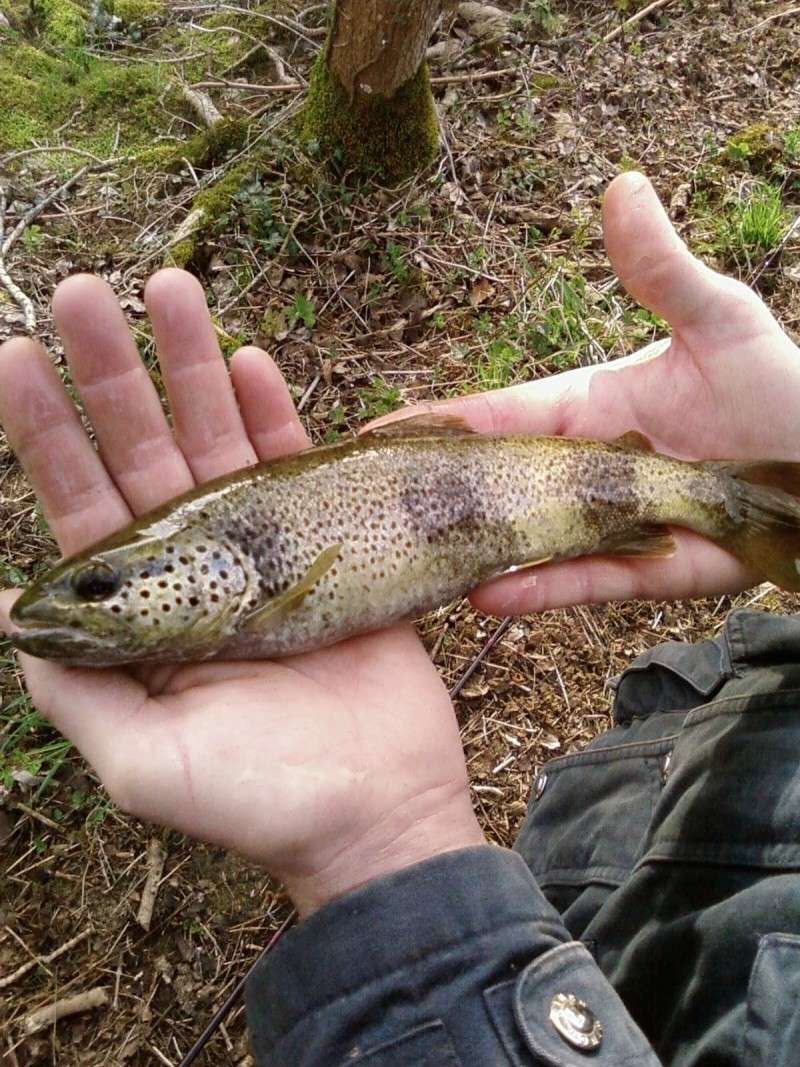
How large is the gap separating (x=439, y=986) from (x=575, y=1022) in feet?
1.28

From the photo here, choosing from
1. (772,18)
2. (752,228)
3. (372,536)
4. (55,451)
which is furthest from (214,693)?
(772,18)

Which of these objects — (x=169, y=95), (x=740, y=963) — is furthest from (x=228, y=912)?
(x=169, y=95)

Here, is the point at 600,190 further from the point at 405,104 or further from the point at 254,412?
the point at 254,412

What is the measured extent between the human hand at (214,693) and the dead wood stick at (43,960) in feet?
5.10

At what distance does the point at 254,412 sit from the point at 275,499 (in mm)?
568

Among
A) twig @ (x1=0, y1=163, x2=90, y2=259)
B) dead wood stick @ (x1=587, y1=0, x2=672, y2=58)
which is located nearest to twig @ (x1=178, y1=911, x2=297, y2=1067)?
twig @ (x1=0, y1=163, x2=90, y2=259)

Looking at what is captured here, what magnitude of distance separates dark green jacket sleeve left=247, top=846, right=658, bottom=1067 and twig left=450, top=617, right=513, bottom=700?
197 centimetres

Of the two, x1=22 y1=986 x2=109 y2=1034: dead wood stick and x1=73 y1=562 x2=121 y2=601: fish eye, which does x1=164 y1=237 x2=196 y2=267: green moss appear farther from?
x1=22 y1=986 x2=109 y2=1034: dead wood stick

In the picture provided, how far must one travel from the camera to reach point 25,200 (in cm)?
Answer: 573

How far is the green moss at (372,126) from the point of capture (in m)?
5.47

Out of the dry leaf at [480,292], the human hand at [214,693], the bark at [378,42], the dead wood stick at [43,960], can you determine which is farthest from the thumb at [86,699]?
the bark at [378,42]

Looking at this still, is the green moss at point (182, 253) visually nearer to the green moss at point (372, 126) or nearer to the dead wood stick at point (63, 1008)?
the green moss at point (372, 126)

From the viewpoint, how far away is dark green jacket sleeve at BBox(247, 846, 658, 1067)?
6.75 ft

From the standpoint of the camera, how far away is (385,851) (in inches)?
101
